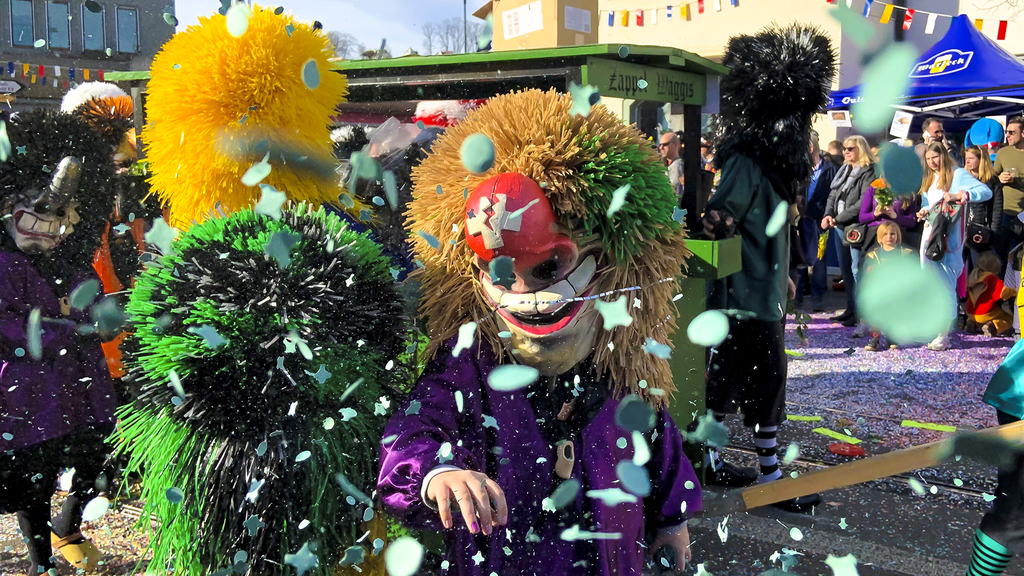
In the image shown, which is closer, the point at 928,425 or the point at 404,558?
the point at 404,558

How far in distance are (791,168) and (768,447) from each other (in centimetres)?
116

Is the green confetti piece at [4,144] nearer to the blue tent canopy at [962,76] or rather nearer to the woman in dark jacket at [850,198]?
the woman in dark jacket at [850,198]

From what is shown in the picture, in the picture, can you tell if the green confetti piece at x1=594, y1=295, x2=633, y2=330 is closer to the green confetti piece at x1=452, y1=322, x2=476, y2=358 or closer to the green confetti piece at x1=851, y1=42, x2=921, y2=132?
the green confetti piece at x1=452, y1=322, x2=476, y2=358

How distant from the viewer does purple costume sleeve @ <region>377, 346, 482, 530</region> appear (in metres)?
1.43

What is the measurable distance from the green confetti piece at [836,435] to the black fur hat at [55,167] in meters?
3.38

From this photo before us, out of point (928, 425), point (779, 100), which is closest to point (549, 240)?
point (779, 100)

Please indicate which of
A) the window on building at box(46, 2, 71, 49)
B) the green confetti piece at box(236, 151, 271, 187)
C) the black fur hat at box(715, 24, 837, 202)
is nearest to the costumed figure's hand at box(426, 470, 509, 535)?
the green confetti piece at box(236, 151, 271, 187)

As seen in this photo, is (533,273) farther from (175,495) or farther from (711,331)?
(175,495)

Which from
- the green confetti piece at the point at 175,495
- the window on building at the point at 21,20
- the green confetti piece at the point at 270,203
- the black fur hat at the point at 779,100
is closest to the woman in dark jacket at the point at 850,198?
the black fur hat at the point at 779,100

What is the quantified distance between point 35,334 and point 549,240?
1798 mm

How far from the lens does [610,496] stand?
61.4 inches

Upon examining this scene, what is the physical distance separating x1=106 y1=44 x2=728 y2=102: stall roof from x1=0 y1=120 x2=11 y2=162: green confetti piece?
3.29 feet

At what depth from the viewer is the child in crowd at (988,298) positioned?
6332 millimetres

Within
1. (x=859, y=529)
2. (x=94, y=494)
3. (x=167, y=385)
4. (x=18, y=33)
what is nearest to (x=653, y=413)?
(x=167, y=385)
